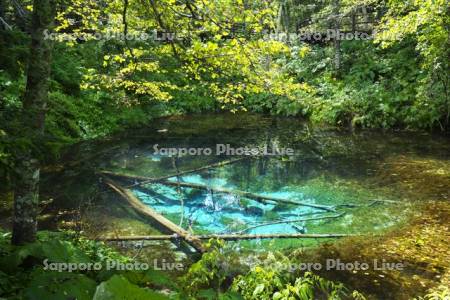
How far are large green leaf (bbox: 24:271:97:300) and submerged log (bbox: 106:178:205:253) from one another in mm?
4034

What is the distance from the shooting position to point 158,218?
8.10 metres

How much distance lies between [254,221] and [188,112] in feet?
51.8

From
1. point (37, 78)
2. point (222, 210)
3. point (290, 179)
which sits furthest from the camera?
point (290, 179)

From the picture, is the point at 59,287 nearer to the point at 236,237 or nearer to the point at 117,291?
the point at 117,291

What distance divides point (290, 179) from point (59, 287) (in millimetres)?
9057

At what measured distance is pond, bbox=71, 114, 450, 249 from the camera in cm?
828

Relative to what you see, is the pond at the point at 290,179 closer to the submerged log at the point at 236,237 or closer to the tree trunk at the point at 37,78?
the submerged log at the point at 236,237

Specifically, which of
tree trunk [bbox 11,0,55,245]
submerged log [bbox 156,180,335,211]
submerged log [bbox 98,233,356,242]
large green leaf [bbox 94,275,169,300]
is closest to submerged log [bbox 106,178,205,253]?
submerged log [bbox 98,233,356,242]

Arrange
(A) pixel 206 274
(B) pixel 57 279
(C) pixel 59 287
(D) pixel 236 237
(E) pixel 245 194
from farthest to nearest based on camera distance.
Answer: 1. (E) pixel 245 194
2. (D) pixel 236 237
3. (A) pixel 206 274
4. (B) pixel 57 279
5. (C) pixel 59 287

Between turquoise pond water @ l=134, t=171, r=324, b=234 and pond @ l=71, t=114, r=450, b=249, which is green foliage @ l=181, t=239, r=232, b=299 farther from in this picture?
turquoise pond water @ l=134, t=171, r=324, b=234

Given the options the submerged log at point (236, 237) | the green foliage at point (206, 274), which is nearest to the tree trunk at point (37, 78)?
the green foliage at point (206, 274)

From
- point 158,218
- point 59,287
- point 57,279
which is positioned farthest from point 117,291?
point 158,218

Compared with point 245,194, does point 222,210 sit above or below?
below

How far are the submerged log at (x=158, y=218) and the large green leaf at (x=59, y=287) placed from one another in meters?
4.03
